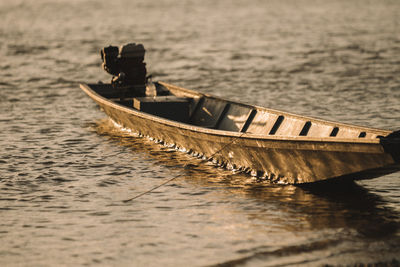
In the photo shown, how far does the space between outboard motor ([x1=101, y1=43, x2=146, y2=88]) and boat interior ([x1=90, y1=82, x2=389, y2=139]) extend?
35cm

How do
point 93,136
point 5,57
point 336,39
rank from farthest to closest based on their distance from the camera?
point 336,39 → point 5,57 → point 93,136

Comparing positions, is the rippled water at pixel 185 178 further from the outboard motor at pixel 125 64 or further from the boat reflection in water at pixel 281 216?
the outboard motor at pixel 125 64

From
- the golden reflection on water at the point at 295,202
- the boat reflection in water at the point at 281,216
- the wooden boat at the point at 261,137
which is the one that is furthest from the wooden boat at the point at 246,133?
the boat reflection in water at the point at 281,216

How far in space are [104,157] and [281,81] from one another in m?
→ 10.7

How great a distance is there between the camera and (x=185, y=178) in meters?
12.5

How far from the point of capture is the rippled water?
914cm

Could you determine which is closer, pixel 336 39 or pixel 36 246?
pixel 36 246

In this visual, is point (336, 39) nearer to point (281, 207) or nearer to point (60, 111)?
point (60, 111)

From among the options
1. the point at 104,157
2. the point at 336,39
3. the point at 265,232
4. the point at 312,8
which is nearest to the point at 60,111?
the point at 104,157

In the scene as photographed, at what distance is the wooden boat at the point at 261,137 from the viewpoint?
9.80m

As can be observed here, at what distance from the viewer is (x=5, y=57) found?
1235 inches

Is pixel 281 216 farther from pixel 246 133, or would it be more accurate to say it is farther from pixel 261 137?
pixel 246 133

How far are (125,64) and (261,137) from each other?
616 centimetres

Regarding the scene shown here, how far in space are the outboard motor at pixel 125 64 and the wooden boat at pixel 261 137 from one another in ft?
1.26
